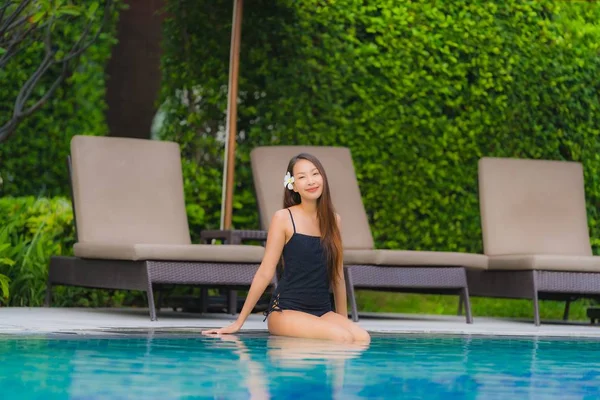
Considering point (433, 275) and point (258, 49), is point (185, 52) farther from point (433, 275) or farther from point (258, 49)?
point (433, 275)

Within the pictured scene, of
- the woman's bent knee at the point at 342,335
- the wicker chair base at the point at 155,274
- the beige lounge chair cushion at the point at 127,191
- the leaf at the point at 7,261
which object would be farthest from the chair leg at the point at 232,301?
the woman's bent knee at the point at 342,335

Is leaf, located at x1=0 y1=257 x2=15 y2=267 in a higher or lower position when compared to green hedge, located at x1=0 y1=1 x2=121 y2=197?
lower

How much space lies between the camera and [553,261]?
729cm

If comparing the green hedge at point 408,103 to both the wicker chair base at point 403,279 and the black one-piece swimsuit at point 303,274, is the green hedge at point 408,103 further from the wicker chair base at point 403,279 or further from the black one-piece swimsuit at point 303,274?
the black one-piece swimsuit at point 303,274

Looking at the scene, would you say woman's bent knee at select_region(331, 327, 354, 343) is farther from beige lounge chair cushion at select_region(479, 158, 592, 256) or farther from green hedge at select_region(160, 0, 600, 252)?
green hedge at select_region(160, 0, 600, 252)

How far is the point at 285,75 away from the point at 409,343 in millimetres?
4406

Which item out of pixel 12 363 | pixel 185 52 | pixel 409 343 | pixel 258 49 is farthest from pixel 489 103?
pixel 12 363

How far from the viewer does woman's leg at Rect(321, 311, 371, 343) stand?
208 inches

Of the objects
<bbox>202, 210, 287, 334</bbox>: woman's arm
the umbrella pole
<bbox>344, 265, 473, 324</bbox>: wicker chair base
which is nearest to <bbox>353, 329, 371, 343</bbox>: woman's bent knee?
<bbox>202, 210, 287, 334</bbox>: woman's arm

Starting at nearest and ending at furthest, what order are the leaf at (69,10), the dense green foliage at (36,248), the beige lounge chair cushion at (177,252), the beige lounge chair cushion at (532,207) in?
the beige lounge chair cushion at (177,252)
the leaf at (69,10)
the dense green foliage at (36,248)
the beige lounge chair cushion at (532,207)

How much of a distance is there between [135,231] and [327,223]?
215cm

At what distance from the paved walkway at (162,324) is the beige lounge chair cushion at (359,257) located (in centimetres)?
38

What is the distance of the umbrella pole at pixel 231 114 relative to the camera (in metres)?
8.63

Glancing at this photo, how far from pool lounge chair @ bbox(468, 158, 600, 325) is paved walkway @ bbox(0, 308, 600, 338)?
34 centimetres
